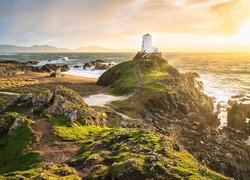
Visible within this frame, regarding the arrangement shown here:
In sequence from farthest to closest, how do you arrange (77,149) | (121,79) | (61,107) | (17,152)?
(121,79) → (61,107) → (77,149) → (17,152)

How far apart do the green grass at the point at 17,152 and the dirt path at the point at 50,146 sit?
69 cm

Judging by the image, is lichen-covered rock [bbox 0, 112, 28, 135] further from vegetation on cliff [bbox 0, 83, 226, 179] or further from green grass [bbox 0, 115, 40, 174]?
green grass [bbox 0, 115, 40, 174]

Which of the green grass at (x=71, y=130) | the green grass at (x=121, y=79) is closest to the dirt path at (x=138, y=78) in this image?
the green grass at (x=121, y=79)

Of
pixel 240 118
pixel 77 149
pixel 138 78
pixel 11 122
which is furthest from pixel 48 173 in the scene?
pixel 138 78

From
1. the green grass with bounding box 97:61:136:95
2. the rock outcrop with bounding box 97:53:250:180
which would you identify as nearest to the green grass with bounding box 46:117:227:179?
the rock outcrop with bounding box 97:53:250:180

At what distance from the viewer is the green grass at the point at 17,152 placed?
854 inches

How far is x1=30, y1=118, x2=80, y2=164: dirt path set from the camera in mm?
23263

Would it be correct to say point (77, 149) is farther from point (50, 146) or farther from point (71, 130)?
point (71, 130)

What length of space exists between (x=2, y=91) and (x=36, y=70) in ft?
186

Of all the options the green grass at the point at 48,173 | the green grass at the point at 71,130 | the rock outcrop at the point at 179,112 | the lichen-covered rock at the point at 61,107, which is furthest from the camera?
the rock outcrop at the point at 179,112

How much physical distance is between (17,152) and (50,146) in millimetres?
2676

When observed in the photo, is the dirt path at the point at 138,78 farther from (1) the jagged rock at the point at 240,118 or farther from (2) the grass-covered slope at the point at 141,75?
(1) the jagged rock at the point at 240,118

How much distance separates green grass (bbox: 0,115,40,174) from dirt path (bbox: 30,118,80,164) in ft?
2.27

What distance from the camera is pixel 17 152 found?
79.5 feet
